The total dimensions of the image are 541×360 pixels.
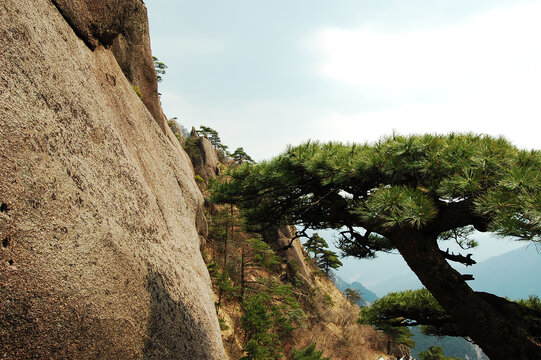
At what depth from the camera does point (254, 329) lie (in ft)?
45.6

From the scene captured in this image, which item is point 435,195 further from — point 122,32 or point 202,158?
point 202,158

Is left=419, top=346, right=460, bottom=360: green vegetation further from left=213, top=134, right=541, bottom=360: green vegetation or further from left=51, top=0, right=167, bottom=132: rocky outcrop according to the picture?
left=51, top=0, right=167, bottom=132: rocky outcrop

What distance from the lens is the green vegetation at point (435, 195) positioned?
2.98 m

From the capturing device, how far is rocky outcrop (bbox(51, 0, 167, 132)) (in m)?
4.73

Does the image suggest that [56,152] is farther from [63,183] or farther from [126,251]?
[126,251]

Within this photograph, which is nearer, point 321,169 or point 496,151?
point 496,151

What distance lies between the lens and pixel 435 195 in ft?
12.4

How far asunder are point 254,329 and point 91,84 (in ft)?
42.5

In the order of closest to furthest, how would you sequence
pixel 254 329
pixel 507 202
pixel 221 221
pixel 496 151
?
pixel 507 202 → pixel 496 151 → pixel 254 329 → pixel 221 221

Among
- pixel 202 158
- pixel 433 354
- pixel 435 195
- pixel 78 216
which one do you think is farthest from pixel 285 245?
pixel 78 216

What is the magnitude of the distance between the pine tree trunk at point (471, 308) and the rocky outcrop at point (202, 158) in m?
26.5

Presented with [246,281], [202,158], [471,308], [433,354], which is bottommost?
[433,354]

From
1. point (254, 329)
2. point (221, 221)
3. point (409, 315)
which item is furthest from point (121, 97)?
point (221, 221)

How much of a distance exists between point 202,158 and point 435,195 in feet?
93.4
